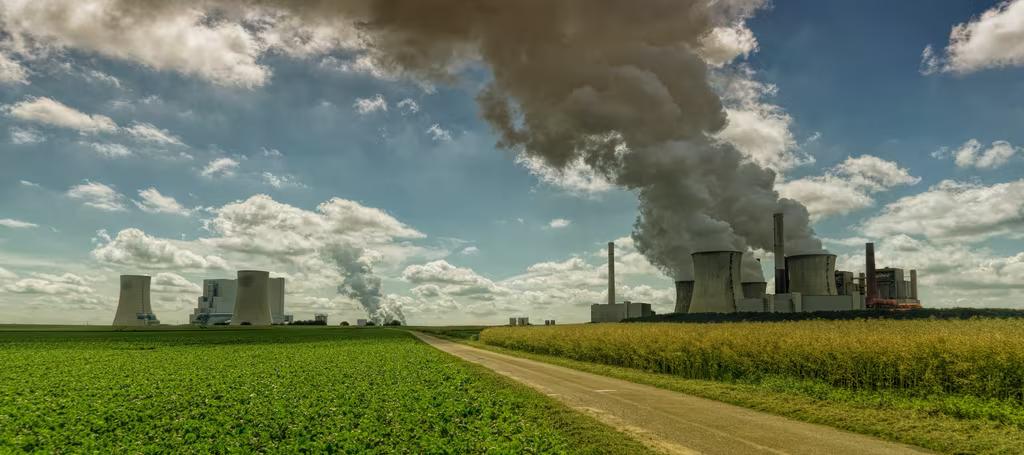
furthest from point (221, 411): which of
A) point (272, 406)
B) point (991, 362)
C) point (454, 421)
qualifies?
point (991, 362)

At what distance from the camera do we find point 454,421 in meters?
15.7

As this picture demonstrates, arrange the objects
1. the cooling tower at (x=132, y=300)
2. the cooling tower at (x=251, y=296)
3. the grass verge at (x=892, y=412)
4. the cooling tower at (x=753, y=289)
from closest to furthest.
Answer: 1. the grass verge at (x=892, y=412)
2. the cooling tower at (x=753, y=289)
3. the cooling tower at (x=251, y=296)
4. the cooling tower at (x=132, y=300)

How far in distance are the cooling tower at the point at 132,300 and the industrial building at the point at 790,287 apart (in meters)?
125

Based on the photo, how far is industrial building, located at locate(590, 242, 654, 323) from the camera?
112m

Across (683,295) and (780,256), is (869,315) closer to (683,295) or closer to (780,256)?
(780,256)

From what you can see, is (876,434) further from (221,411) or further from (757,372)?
(221,411)

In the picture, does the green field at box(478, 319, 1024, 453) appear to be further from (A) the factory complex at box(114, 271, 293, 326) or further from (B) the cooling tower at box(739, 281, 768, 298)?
(A) the factory complex at box(114, 271, 293, 326)

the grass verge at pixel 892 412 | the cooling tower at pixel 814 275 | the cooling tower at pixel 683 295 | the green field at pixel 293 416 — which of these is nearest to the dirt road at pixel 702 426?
the grass verge at pixel 892 412

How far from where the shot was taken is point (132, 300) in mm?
153500

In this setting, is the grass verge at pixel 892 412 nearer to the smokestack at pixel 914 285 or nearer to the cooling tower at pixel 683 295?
the cooling tower at pixel 683 295

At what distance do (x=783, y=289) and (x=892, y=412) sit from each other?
246ft

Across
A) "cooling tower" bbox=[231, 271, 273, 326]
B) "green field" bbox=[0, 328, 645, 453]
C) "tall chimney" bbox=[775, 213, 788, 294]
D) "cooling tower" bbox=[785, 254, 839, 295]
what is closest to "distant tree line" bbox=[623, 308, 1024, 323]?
"cooling tower" bbox=[785, 254, 839, 295]

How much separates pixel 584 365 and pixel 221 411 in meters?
23.9

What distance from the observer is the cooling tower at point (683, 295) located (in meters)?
95.5
